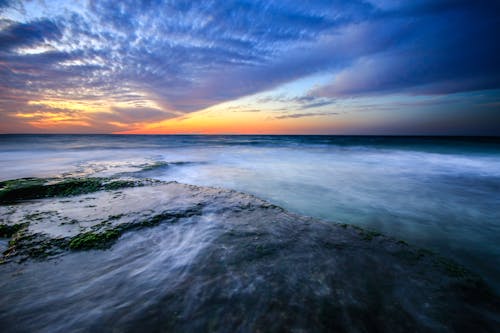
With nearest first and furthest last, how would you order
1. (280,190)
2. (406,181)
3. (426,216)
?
1. (426,216)
2. (280,190)
3. (406,181)

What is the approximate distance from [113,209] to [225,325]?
15.8ft

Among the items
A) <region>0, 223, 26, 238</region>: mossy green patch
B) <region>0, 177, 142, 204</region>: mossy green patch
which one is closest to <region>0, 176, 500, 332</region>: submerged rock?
<region>0, 223, 26, 238</region>: mossy green patch

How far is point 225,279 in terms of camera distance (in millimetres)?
3268

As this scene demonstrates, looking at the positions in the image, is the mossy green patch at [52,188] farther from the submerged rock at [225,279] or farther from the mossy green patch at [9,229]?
the mossy green patch at [9,229]

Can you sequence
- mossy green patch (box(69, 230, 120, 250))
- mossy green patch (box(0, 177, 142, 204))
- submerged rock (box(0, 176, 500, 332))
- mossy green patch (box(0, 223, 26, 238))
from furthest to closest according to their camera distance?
mossy green patch (box(0, 177, 142, 204)) → mossy green patch (box(0, 223, 26, 238)) → mossy green patch (box(69, 230, 120, 250)) → submerged rock (box(0, 176, 500, 332))

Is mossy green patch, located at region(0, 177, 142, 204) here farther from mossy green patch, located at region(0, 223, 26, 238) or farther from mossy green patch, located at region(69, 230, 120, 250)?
mossy green patch, located at region(69, 230, 120, 250)

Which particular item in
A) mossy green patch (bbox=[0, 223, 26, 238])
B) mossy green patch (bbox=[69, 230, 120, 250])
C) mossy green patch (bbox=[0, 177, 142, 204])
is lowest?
mossy green patch (bbox=[69, 230, 120, 250])

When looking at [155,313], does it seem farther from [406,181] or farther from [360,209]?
[406,181]

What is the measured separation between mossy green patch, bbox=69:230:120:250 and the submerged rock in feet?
0.06

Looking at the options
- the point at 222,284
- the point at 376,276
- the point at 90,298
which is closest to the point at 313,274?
the point at 376,276

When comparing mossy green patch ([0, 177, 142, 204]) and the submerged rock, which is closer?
the submerged rock

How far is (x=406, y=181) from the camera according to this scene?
1166cm

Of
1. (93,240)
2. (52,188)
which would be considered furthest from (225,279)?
(52,188)

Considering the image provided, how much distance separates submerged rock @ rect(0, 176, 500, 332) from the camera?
260cm
